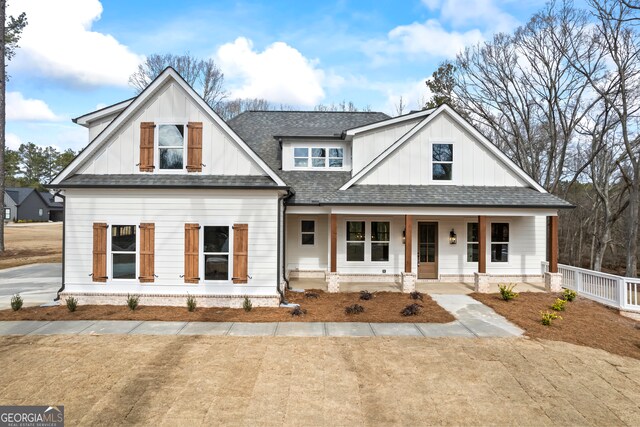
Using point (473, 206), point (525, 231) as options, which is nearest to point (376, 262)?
point (473, 206)

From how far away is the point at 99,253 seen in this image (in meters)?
10.8

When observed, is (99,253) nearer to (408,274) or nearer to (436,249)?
(408,274)

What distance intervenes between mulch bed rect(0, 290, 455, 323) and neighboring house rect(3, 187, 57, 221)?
65991mm

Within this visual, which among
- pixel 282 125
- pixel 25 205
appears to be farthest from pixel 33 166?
pixel 282 125

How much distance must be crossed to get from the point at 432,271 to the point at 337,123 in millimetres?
8643

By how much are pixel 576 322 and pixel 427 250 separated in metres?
5.95

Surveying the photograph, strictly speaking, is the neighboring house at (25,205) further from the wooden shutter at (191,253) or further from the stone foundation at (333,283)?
the stone foundation at (333,283)

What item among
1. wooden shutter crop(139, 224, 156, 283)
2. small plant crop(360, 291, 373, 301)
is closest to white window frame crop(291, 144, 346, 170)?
small plant crop(360, 291, 373, 301)

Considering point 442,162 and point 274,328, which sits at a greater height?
point 442,162

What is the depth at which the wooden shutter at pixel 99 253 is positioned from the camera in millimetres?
10797

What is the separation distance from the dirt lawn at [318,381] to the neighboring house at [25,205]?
232 ft

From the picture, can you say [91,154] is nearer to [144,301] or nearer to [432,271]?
[144,301]

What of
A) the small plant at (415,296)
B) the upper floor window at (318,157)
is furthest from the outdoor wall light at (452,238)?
the upper floor window at (318,157)

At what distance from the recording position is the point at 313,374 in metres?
6.41
